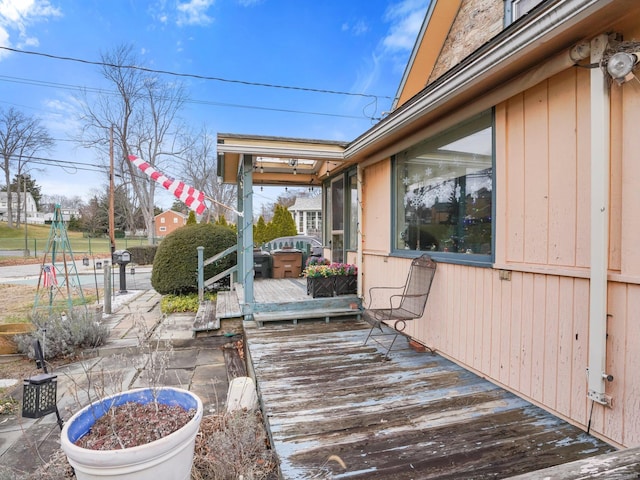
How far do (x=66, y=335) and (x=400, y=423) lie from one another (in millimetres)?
4218

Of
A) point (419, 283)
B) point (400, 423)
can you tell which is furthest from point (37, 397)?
point (419, 283)

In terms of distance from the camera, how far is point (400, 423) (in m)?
2.16

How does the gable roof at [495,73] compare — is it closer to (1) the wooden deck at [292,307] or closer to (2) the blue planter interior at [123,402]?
(1) the wooden deck at [292,307]

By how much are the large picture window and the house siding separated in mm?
183

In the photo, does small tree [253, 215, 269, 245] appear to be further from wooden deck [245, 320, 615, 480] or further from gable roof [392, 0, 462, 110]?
wooden deck [245, 320, 615, 480]

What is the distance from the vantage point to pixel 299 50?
12.3m

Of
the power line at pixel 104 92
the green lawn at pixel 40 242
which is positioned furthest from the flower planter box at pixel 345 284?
the green lawn at pixel 40 242

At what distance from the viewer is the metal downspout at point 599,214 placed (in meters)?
1.83

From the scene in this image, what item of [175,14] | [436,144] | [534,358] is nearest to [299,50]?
[175,14]

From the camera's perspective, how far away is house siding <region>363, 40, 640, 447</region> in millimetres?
1818

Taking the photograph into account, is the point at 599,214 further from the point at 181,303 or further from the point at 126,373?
the point at 181,303

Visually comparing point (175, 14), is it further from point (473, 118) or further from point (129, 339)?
point (473, 118)

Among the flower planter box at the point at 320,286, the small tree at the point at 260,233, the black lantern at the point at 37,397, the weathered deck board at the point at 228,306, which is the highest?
the small tree at the point at 260,233

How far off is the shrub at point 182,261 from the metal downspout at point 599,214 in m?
6.41
